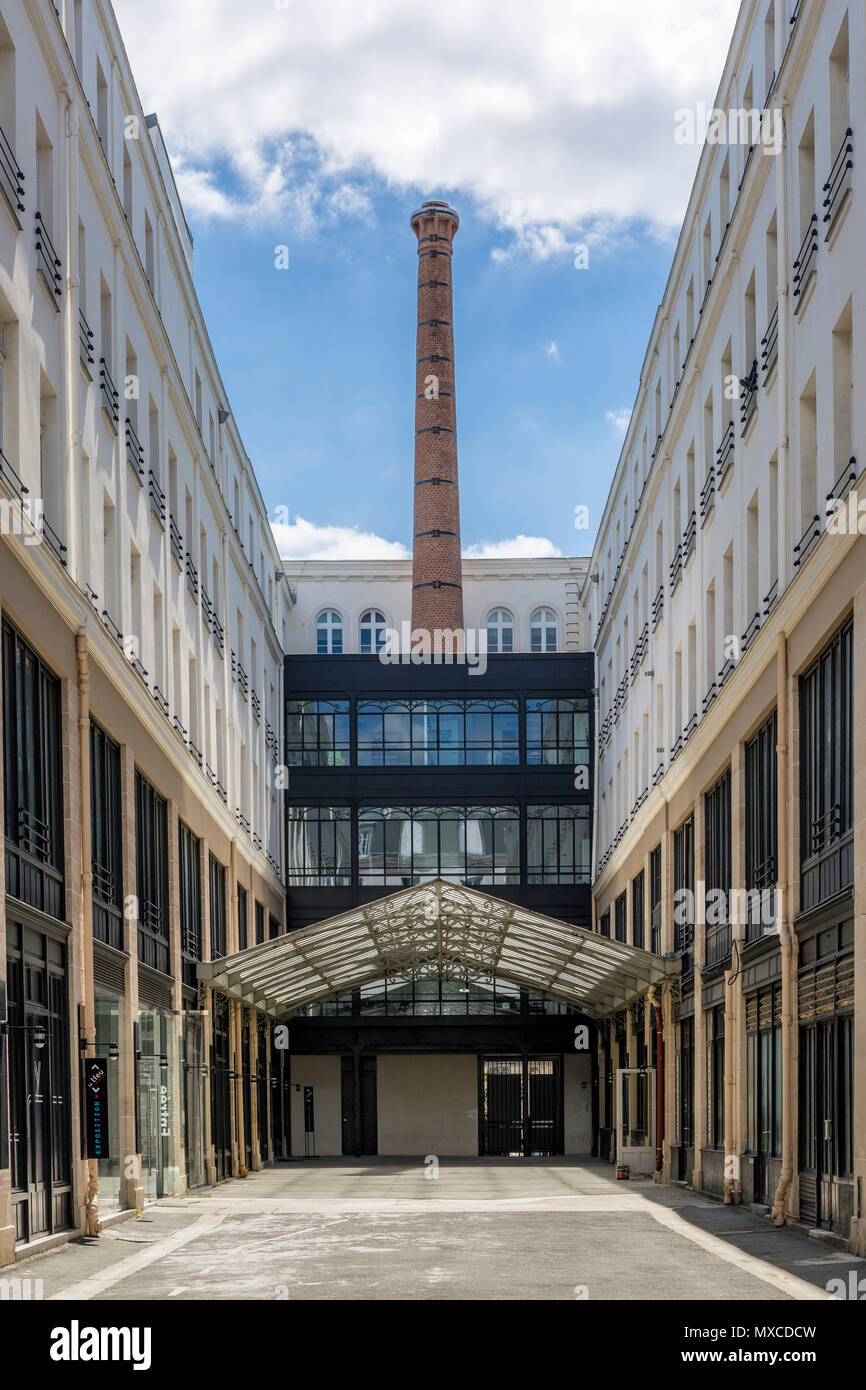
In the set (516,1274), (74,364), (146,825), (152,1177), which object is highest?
(74,364)

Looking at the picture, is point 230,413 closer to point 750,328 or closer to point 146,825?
point 146,825

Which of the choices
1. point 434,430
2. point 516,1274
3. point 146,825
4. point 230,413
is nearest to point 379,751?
point 434,430

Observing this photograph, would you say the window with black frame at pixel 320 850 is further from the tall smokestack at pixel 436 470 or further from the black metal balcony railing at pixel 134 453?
the black metal balcony railing at pixel 134 453

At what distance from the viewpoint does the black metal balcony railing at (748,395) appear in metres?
24.5

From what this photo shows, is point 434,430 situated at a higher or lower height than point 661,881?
higher

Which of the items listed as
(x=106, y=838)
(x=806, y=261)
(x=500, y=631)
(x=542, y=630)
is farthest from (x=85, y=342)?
(x=542, y=630)

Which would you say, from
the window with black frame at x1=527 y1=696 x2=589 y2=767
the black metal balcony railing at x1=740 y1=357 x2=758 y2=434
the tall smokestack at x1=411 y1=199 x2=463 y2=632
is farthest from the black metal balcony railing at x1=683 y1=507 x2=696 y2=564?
the tall smokestack at x1=411 y1=199 x2=463 y2=632

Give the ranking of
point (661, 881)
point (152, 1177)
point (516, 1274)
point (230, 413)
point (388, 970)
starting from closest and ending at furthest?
1. point (516, 1274)
2. point (152, 1177)
3. point (661, 881)
4. point (230, 413)
5. point (388, 970)

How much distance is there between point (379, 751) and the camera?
52969mm

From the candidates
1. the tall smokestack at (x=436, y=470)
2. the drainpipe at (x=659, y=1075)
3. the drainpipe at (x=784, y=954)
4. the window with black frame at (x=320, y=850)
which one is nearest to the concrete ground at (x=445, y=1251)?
the drainpipe at (x=784, y=954)

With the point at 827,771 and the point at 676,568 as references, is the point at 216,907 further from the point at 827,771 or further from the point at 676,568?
the point at 827,771

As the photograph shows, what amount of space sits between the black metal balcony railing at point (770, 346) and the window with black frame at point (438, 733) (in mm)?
29632

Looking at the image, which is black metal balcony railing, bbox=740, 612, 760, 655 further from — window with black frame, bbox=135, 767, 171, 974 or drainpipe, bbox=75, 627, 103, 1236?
window with black frame, bbox=135, 767, 171, 974

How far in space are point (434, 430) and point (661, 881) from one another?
2494cm
